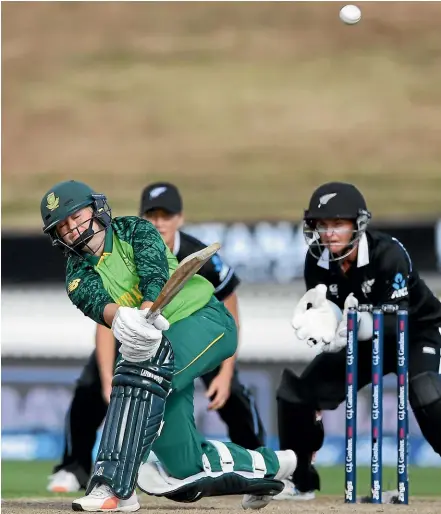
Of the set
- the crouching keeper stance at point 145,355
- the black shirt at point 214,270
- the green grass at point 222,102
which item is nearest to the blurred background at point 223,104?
the green grass at point 222,102

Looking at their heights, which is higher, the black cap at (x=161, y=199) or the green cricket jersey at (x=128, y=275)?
the black cap at (x=161, y=199)

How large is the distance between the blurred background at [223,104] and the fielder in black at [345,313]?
19.5 feet

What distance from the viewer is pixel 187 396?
4.42m

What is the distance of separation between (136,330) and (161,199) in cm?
267

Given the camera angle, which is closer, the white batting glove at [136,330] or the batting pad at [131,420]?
the white batting glove at [136,330]

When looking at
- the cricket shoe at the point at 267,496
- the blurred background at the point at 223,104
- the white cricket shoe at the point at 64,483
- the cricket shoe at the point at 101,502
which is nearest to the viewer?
the cricket shoe at the point at 101,502

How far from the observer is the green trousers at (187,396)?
4312 mm

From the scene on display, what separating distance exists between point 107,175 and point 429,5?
13.9 feet

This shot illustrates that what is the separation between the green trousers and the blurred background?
7.01 m

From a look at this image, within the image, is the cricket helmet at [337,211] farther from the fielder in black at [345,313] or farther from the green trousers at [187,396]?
the green trousers at [187,396]

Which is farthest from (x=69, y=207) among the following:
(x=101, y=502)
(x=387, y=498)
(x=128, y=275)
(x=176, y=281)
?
(x=387, y=498)

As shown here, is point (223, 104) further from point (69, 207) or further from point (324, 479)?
point (69, 207)


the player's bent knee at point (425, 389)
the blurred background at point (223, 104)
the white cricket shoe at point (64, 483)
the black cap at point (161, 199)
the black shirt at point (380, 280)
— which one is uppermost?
the blurred background at point (223, 104)

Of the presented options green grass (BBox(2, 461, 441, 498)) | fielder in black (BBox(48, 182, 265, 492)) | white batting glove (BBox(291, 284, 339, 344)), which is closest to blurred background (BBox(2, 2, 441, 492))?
green grass (BBox(2, 461, 441, 498))
